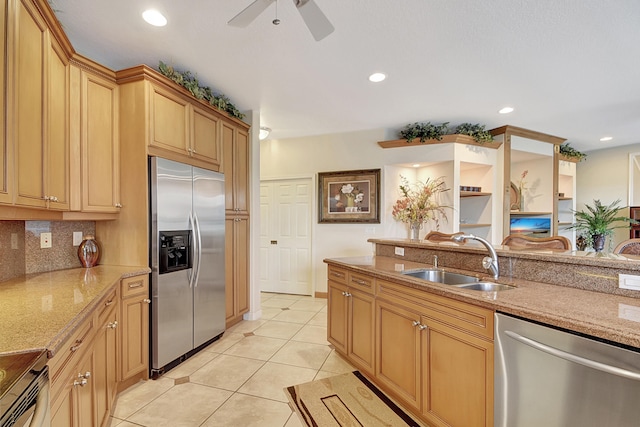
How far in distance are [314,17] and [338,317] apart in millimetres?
2386

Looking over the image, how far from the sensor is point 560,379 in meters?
1.20

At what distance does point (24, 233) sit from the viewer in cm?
211

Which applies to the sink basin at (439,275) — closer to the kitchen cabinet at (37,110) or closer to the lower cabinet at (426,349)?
the lower cabinet at (426,349)

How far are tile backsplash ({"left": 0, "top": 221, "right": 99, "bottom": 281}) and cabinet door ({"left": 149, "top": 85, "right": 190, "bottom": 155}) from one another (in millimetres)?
972

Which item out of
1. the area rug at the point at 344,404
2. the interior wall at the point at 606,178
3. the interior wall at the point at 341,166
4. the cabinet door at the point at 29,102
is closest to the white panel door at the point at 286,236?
the interior wall at the point at 341,166

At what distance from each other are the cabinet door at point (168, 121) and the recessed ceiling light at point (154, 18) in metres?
0.49

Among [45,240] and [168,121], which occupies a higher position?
[168,121]

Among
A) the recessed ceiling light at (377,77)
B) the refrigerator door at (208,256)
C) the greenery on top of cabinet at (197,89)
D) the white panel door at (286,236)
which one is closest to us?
the greenery on top of cabinet at (197,89)

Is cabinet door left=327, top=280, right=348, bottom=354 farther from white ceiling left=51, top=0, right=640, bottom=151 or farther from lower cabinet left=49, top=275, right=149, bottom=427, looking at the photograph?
white ceiling left=51, top=0, right=640, bottom=151

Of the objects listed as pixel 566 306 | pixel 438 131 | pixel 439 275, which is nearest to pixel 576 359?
pixel 566 306

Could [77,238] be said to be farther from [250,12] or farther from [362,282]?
[362,282]

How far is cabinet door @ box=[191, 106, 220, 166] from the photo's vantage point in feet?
9.46

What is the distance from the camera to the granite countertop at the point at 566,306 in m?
1.08

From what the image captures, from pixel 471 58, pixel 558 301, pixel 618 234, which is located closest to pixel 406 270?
pixel 558 301
